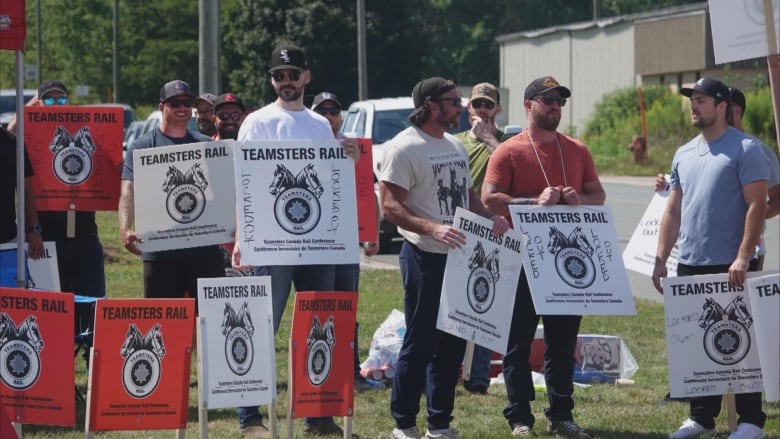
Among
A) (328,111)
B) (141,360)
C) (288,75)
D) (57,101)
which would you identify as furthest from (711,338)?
(57,101)

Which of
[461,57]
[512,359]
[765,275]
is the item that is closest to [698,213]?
[765,275]

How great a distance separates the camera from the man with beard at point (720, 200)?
8000 mm

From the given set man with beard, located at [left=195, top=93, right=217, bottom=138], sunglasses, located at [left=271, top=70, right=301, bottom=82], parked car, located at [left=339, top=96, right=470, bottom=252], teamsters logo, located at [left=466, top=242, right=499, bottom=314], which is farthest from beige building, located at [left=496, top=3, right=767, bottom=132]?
sunglasses, located at [left=271, top=70, right=301, bottom=82]

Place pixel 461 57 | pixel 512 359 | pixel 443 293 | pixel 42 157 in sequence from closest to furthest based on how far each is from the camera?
pixel 443 293 → pixel 512 359 → pixel 42 157 → pixel 461 57

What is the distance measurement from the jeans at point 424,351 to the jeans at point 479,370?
1885 millimetres

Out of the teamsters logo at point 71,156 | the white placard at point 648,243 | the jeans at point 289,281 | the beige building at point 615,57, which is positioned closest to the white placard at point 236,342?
the jeans at point 289,281

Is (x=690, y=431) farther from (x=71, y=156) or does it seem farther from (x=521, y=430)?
(x=71, y=156)

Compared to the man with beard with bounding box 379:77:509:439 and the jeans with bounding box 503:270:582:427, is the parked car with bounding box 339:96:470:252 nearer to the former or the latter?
the jeans with bounding box 503:270:582:427

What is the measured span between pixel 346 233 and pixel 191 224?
3.16ft

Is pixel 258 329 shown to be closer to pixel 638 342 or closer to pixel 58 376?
pixel 58 376

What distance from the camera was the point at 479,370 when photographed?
1030 cm

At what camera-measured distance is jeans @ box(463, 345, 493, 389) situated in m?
10.3

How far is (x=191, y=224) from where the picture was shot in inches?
329

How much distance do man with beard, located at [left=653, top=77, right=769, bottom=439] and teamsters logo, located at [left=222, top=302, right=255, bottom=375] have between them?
2463 millimetres
